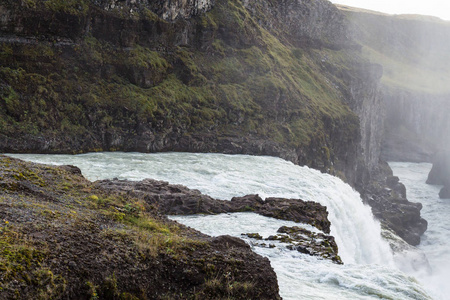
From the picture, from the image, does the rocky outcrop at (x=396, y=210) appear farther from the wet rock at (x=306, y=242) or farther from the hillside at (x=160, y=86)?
the wet rock at (x=306, y=242)

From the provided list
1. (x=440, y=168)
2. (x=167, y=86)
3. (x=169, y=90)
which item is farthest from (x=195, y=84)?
(x=440, y=168)

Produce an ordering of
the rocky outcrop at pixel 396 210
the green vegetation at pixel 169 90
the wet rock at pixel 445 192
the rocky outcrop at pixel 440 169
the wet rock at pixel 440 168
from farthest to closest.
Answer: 1. the wet rock at pixel 440 168
2. the rocky outcrop at pixel 440 169
3. the wet rock at pixel 445 192
4. the rocky outcrop at pixel 396 210
5. the green vegetation at pixel 169 90

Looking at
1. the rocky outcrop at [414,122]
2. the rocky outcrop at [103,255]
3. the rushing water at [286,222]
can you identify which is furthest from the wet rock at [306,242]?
the rocky outcrop at [414,122]

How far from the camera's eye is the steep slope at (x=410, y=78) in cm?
12850

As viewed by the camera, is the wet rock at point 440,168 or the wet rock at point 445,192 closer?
the wet rock at point 445,192

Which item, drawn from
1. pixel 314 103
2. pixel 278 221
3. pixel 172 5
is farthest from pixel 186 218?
pixel 314 103

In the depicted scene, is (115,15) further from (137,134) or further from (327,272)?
(327,272)

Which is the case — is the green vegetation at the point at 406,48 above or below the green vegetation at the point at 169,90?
above

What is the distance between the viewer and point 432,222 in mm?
77938

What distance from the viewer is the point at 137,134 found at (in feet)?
124

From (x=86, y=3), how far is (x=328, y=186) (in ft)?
81.0

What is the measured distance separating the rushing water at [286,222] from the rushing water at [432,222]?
11277mm

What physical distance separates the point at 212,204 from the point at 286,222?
3.76 metres

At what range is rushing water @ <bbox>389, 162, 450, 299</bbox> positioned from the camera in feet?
177
